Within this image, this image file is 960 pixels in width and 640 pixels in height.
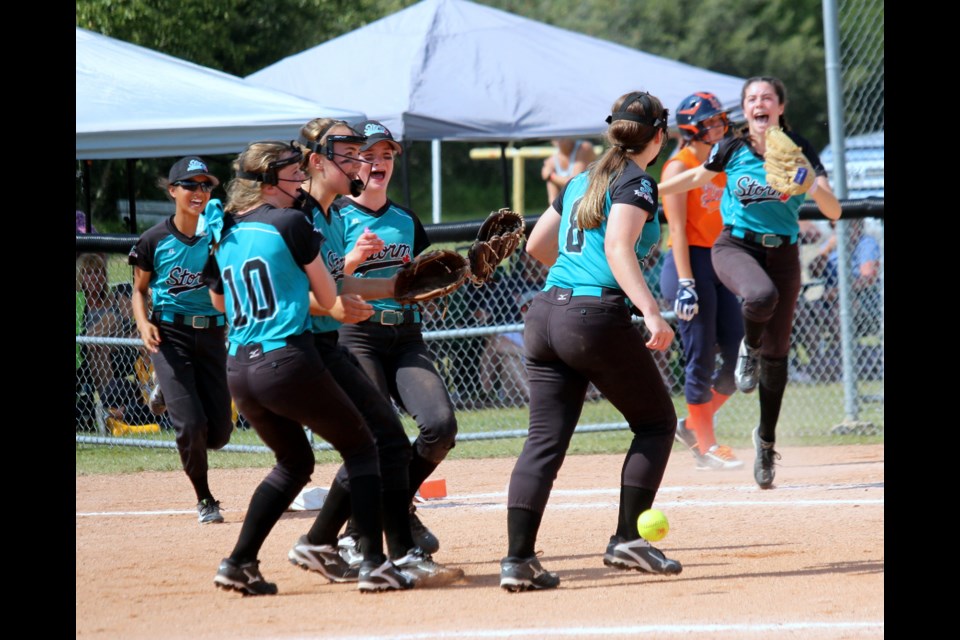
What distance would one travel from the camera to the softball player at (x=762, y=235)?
7.14 metres

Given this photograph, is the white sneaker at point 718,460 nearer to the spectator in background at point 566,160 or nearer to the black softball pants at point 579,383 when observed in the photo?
the black softball pants at point 579,383

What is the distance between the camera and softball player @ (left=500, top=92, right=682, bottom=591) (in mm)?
5020

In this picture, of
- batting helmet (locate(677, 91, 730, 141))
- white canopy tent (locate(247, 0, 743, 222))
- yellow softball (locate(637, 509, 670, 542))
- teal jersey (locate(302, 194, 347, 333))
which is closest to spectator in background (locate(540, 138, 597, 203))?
white canopy tent (locate(247, 0, 743, 222))

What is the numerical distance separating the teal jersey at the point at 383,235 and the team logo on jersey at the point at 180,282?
1.81 meters

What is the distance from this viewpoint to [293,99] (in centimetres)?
1134

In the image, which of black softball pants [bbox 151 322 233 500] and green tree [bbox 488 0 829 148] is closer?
black softball pants [bbox 151 322 233 500]

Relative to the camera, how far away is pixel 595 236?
5.13m

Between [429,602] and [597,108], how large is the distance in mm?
9710

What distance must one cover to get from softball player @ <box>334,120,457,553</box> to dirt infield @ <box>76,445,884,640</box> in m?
0.59

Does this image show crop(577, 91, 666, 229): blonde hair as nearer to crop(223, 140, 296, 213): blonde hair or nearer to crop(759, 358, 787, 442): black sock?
crop(223, 140, 296, 213): blonde hair

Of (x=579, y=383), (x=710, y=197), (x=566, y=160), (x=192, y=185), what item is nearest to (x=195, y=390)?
(x=192, y=185)
